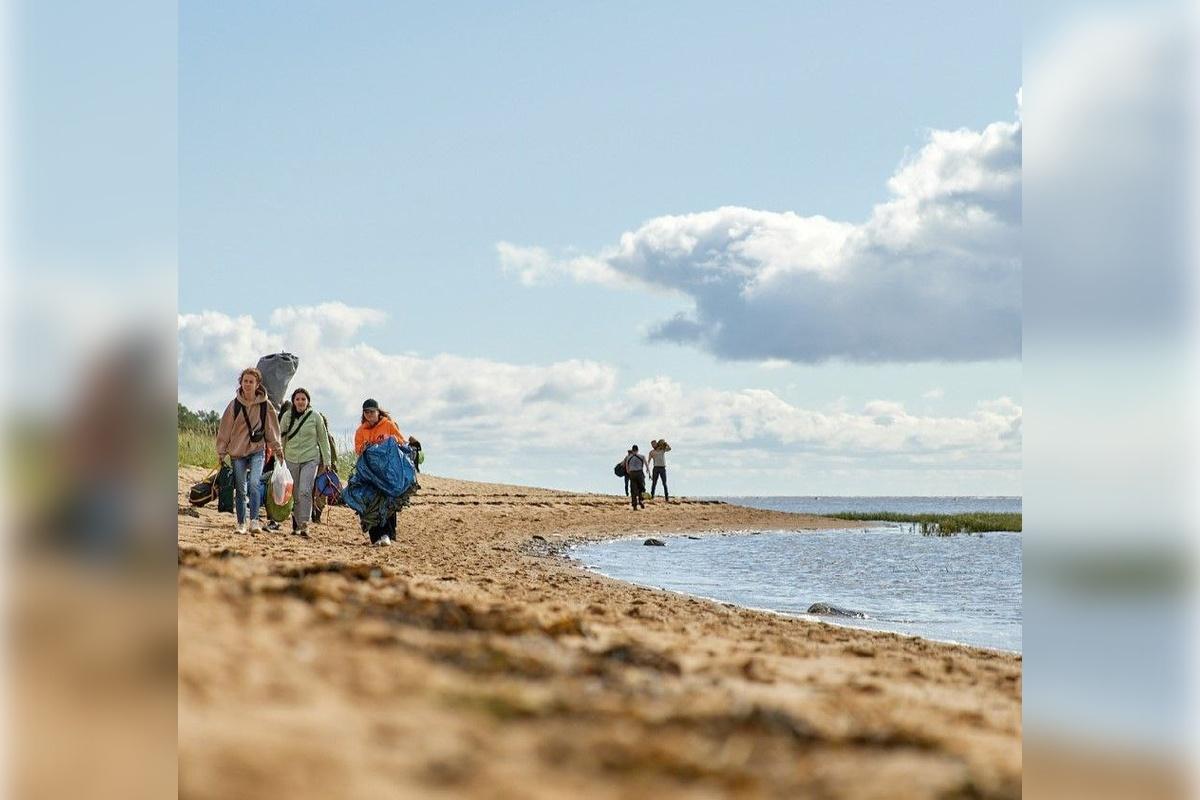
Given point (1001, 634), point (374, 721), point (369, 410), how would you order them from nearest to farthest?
point (374, 721)
point (1001, 634)
point (369, 410)

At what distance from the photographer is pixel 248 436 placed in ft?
36.8

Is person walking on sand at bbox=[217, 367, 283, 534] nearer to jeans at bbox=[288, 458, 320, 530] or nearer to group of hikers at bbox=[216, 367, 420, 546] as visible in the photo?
group of hikers at bbox=[216, 367, 420, 546]

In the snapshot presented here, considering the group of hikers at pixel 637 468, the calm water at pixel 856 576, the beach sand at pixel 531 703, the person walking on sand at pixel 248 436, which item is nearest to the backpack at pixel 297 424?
the person walking on sand at pixel 248 436

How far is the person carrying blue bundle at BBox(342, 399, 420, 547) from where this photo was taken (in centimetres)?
1219

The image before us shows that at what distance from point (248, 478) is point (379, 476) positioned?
146 centimetres

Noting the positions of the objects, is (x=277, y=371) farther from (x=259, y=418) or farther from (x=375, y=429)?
(x=259, y=418)

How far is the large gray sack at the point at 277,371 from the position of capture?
15.6 meters

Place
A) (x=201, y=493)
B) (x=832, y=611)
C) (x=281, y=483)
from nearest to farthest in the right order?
(x=832, y=611), (x=281, y=483), (x=201, y=493)

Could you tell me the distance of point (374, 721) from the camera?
9.34 ft

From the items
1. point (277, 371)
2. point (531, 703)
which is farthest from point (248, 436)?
point (531, 703)

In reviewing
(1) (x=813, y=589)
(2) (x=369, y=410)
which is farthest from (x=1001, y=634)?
(2) (x=369, y=410)

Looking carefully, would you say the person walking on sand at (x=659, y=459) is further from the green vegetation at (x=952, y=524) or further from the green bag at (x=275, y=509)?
the green bag at (x=275, y=509)
